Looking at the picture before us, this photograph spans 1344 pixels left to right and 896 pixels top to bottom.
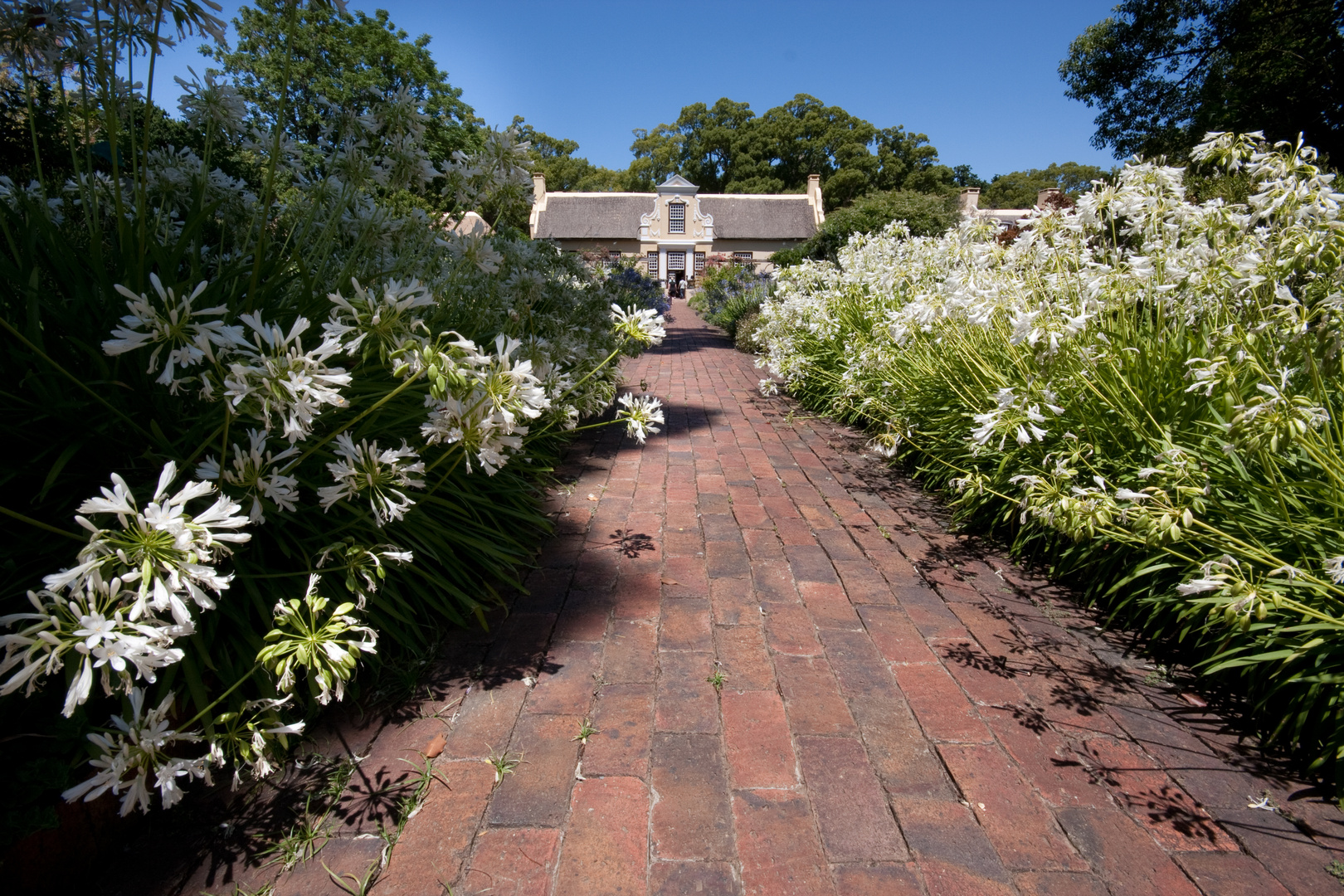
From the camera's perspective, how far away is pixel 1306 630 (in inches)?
73.6

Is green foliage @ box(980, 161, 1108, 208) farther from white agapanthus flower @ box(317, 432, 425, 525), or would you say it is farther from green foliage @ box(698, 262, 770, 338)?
white agapanthus flower @ box(317, 432, 425, 525)

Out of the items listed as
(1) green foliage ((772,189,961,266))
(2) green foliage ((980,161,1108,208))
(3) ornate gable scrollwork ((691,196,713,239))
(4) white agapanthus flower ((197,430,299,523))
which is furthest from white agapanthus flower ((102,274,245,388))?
(2) green foliage ((980,161,1108,208))

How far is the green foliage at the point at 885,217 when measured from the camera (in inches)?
553

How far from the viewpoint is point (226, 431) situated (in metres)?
1.39

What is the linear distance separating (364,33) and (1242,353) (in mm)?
31274

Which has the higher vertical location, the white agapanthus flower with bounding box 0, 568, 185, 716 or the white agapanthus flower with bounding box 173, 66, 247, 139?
the white agapanthus flower with bounding box 173, 66, 247, 139

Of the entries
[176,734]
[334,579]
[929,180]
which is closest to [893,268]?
[334,579]

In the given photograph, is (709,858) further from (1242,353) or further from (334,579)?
(1242,353)

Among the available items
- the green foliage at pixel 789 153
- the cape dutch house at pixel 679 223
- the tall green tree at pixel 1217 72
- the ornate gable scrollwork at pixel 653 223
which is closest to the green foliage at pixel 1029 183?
the green foliage at pixel 789 153

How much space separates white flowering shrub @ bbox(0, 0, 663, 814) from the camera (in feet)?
3.95

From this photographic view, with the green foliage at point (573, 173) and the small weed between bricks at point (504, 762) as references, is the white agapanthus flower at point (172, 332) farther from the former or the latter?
the green foliage at point (573, 173)

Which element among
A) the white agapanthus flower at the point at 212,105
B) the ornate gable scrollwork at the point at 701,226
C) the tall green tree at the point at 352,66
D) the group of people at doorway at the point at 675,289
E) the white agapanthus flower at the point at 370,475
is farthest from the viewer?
the ornate gable scrollwork at the point at 701,226

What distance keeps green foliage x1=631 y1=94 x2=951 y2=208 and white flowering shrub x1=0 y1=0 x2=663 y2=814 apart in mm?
50869

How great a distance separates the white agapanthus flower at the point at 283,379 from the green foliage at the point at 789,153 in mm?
52285
